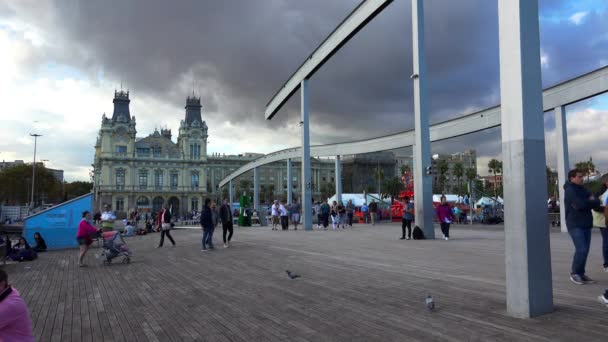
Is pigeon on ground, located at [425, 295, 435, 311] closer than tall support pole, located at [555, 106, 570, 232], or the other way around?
pigeon on ground, located at [425, 295, 435, 311]

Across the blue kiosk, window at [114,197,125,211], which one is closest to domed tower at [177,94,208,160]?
window at [114,197,125,211]

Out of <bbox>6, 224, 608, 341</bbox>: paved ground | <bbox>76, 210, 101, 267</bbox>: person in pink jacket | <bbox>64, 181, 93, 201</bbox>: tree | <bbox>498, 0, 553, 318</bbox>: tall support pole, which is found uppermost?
<bbox>64, 181, 93, 201</bbox>: tree

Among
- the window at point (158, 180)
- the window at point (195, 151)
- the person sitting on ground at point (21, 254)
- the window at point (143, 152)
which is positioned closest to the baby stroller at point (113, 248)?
the person sitting on ground at point (21, 254)

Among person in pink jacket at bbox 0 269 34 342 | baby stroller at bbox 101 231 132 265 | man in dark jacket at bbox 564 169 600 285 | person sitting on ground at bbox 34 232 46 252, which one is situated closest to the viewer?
person in pink jacket at bbox 0 269 34 342

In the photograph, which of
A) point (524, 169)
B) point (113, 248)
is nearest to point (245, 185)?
point (113, 248)

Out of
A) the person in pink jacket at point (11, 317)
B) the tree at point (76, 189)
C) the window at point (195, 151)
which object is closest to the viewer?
the person in pink jacket at point (11, 317)

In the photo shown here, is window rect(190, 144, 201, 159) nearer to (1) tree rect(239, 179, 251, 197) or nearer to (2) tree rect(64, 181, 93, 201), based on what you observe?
(1) tree rect(239, 179, 251, 197)

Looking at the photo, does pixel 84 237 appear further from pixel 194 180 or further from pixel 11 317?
pixel 194 180

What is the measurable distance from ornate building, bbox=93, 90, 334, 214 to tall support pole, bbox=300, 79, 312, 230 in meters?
72.4

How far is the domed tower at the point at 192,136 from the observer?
96.9 m

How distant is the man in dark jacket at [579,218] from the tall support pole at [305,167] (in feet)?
54.9

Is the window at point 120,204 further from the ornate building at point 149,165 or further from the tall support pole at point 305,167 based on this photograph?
the tall support pole at point 305,167

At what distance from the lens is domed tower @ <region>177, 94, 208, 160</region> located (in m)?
96.9

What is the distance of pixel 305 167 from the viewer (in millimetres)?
23250
